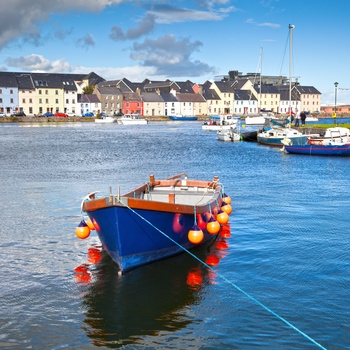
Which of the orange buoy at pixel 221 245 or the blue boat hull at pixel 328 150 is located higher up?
the blue boat hull at pixel 328 150

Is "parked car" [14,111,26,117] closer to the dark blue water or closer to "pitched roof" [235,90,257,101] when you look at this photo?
"pitched roof" [235,90,257,101]

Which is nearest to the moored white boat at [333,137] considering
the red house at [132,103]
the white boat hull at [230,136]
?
the white boat hull at [230,136]

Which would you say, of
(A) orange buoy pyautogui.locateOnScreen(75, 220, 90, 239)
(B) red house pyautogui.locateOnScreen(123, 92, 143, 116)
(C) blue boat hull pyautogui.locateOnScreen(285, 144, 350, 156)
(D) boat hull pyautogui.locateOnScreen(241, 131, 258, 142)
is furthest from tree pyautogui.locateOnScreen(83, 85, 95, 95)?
(A) orange buoy pyautogui.locateOnScreen(75, 220, 90, 239)

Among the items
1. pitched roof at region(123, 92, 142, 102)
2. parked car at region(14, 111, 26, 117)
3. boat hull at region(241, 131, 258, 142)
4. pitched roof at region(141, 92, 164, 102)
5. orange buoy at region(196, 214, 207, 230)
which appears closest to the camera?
orange buoy at region(196, 214, 207, 230)

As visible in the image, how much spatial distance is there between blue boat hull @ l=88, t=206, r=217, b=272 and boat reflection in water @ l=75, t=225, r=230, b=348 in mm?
391

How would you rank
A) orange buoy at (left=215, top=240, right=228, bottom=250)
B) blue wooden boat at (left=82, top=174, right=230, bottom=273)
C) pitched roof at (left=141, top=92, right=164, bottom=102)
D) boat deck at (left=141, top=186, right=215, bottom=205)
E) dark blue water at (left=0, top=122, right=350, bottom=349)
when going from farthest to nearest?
pitched roof at (left=141, top=92, right=164, bottom=102) < boat deck at (left=141, top=186, right=215, bottom=205) < orange buoy at (left=215, top=240, right=228, bottom=250) < blue wooden boat at (left=82, top=174, right=230, bottom=273) < dark blue water at (left=0, top=122, right=350, bottom=349)

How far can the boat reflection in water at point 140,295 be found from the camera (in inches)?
431

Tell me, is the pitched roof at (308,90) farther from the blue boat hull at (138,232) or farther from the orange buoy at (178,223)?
the blue boat hull at (138,232)

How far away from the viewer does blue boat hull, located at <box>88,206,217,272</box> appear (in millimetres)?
13008

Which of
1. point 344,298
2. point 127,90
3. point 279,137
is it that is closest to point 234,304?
point 344,298

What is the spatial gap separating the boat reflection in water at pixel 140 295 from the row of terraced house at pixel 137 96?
128 metres

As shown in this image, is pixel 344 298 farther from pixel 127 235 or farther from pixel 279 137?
pixel 279 137

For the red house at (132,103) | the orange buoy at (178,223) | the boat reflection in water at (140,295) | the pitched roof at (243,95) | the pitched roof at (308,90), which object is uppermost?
the pitched roof at (308,90)

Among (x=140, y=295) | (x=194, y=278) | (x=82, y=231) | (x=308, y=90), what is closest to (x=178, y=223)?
(x=194, y=278)
